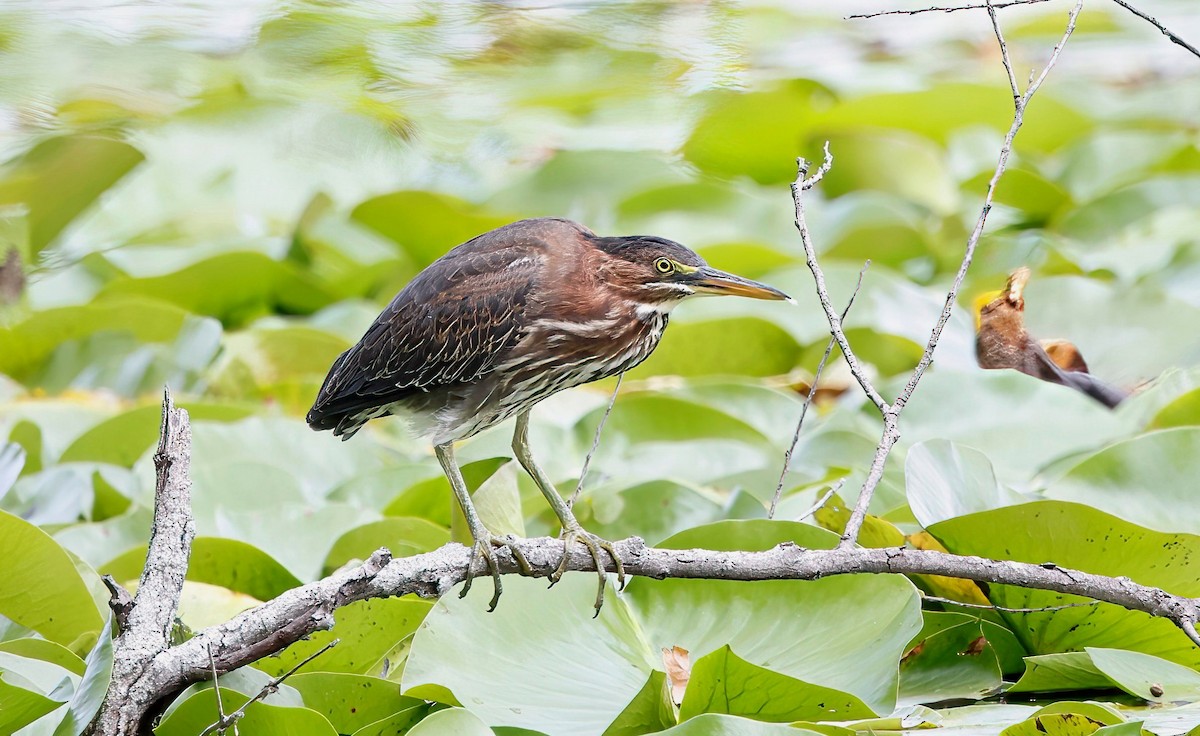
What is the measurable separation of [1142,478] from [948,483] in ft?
1.63

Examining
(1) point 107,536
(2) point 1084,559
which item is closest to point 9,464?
(1) point 107,536

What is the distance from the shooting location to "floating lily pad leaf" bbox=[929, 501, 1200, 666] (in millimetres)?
2250

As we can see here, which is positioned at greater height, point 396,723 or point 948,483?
point 948,483

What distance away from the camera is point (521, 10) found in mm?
3895

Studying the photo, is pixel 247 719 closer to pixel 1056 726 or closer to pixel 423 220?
pixel 1056 726

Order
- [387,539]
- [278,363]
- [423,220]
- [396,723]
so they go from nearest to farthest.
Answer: [396,723] → [387,539] → [278,363] → [423,220]

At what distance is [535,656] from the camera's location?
7.50 feet

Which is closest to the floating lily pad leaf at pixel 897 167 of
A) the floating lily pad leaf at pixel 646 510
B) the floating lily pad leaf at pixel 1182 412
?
the floating lily pad leaf at pixel 1182 412

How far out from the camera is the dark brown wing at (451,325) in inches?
104

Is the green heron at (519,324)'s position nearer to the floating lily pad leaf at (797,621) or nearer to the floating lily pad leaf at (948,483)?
the floating lily pad leaf at (797,621)

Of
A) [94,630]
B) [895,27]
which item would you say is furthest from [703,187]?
[895,27]

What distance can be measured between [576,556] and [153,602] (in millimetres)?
758

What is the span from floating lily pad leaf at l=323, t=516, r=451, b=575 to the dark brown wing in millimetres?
270

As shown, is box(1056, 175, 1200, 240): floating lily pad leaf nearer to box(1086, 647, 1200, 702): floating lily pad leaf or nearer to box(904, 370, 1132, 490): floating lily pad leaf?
box(904, 370, 1132, 490): floating lily pad leaf
